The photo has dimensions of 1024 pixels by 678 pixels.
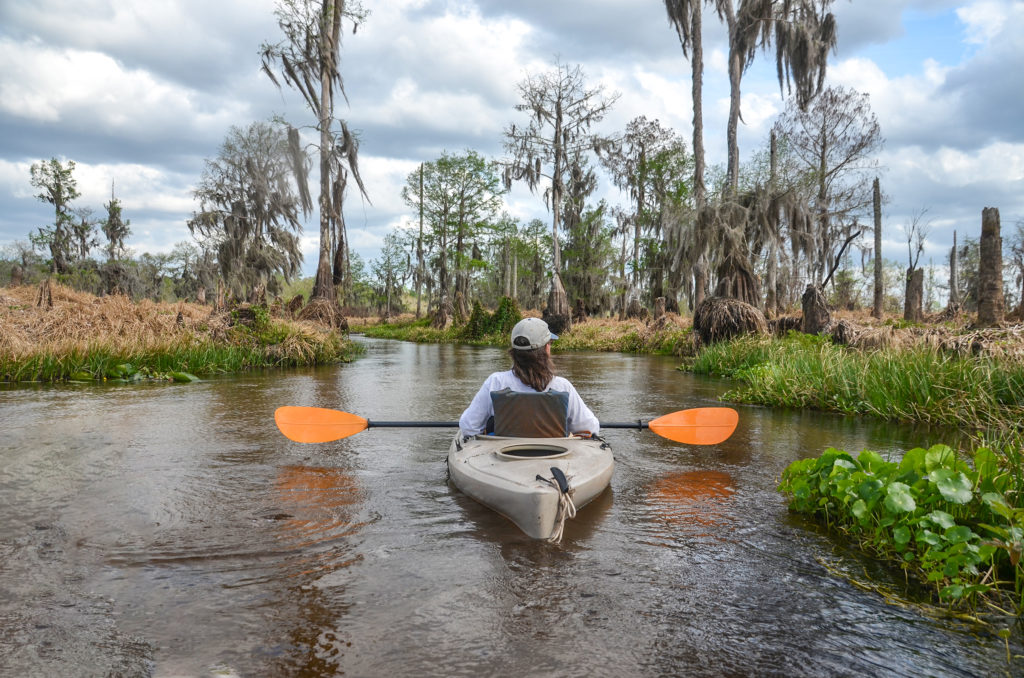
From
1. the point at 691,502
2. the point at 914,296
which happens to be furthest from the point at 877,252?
the point at 691,502

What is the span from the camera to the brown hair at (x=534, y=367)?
4879mm

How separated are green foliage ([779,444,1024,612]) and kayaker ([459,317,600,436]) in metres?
1.92

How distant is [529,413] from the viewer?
4.87 meters

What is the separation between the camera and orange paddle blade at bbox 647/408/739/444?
20.0ft

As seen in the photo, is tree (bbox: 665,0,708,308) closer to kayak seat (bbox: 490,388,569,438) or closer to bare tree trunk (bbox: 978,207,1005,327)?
bare tree trunk (bbox: 978,207,1005,327)

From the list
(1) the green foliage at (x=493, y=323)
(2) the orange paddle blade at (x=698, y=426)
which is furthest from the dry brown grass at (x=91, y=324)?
(1) the green foliage at (x=493, y=323)

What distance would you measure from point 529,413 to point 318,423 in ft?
8.26

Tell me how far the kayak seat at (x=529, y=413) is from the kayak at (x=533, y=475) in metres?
0.14

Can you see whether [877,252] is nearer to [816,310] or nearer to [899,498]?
[816,310]

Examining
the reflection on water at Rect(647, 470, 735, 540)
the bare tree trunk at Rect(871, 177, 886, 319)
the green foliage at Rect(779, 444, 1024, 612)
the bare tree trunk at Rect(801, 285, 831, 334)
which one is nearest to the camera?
the green foliage at Rect(779, 444, 1024, 612)

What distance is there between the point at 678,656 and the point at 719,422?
153 inches

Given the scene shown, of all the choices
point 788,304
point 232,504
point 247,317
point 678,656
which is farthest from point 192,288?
point 678,656

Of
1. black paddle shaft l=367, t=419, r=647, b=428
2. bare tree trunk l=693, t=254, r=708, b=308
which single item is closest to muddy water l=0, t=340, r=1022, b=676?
black paddle shaft l=367, t=419, r=647, b=428

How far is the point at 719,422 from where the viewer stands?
6.16m
